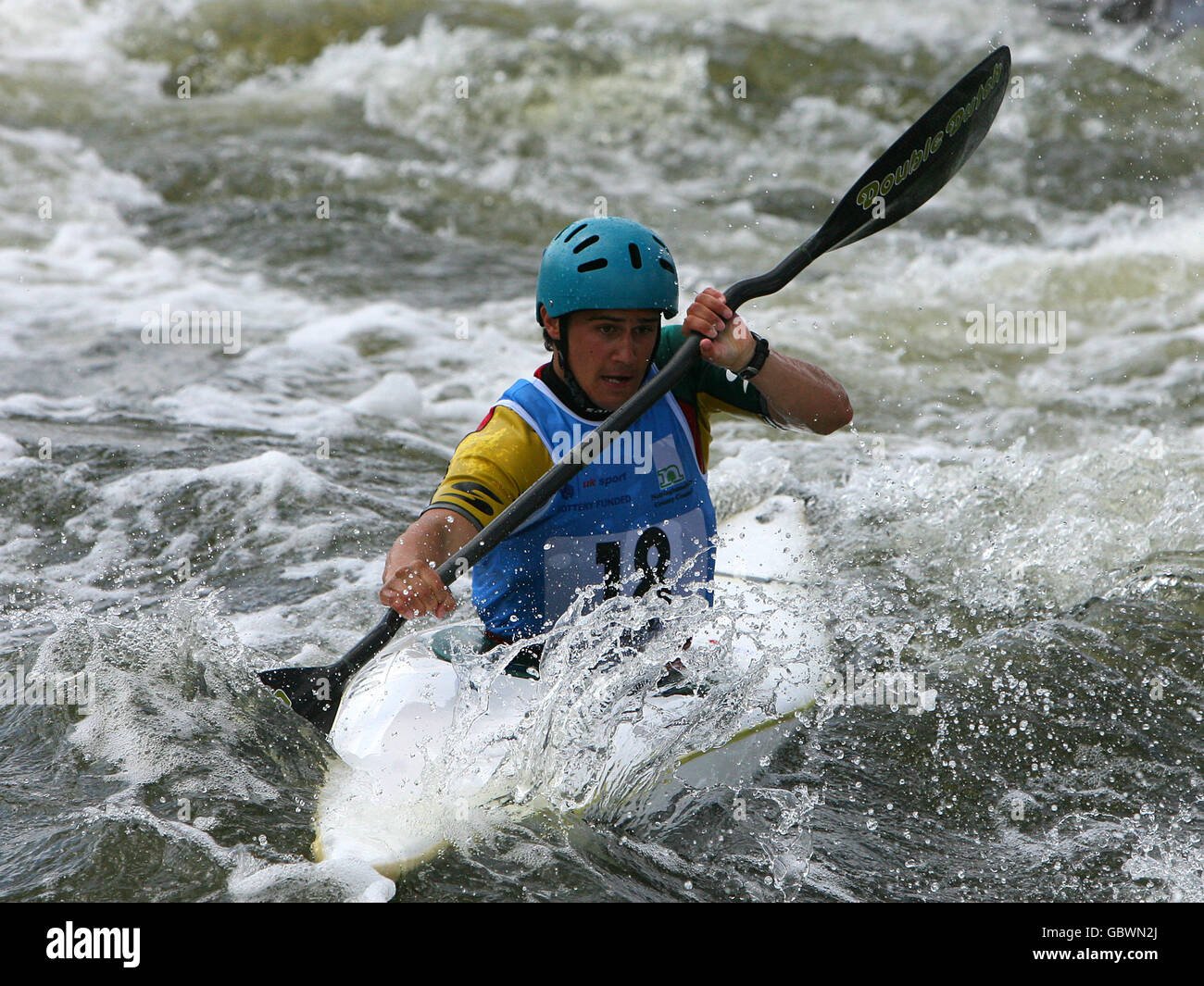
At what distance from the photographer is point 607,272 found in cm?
323

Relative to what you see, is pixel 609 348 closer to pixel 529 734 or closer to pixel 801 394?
pixel 801 394

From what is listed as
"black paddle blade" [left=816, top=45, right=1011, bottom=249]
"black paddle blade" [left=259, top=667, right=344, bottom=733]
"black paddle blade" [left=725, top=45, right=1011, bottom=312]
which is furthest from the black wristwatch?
"black paddle blade" [left=259, top=667, right=344, bottom=733]

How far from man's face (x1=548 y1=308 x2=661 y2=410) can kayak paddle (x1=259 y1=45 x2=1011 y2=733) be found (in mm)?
98

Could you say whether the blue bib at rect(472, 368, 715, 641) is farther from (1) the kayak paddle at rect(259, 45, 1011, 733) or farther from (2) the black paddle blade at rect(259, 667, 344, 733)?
(2) the black paddle blade at rect(259, 667, 344, 733)

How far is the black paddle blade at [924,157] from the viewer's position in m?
4.04

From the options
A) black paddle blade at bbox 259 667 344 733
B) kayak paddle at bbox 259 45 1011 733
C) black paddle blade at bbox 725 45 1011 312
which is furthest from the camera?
black paddle blade at bbox 725 45 1011 312

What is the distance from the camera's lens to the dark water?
10.9ft

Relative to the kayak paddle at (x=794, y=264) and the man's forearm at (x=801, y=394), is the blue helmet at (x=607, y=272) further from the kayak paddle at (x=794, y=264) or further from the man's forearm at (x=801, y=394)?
the man's forearm at (x=801, y=394)

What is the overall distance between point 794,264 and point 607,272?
69cm

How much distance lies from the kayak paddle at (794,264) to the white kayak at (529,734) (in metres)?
0.13

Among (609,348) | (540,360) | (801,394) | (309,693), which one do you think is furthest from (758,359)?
(540,360)

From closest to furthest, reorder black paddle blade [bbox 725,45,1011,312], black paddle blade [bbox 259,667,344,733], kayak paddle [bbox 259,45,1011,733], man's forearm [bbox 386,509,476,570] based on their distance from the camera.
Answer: man's forearm [bbox 386,509,476,570]
kayak paddle [bbox 259,45,1011,733]
black paddle blade [bbox 259,667,344,733]
black paddle blade [bbox 725,45,1011,312]

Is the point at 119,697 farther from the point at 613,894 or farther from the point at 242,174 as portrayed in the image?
the point at 242,174
